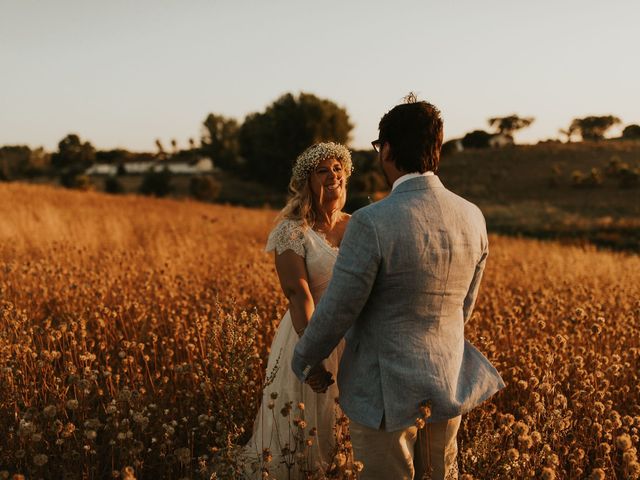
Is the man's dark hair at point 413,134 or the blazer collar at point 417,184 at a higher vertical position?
the man's dark hair at point 413,134

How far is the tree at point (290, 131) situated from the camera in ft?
156

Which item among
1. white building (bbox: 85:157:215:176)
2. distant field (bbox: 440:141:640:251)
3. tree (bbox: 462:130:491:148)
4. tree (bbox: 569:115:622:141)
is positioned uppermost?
tree (bbox: 569:115:622:141)

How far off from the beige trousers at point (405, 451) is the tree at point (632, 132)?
83.9 meters

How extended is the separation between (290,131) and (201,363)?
147 ft

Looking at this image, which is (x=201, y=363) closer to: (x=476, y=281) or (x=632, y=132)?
(x=476, y=281)

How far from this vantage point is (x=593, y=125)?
87.2m

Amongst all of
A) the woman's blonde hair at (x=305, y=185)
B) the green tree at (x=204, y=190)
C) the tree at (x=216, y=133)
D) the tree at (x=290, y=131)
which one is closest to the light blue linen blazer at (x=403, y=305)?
the woman's blonde hair at (x=305, y=185)

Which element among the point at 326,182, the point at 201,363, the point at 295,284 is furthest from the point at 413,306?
the point at 201,363

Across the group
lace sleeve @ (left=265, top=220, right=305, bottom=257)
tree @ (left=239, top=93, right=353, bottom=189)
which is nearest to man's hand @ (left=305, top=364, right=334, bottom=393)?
lace sleeve @ (left=265, top=220, right=305, bottom=257)

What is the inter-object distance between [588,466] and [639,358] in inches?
67.9

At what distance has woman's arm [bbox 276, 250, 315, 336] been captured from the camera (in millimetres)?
3068

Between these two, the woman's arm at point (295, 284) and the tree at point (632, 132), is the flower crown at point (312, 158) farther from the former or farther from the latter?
the tree at point (632, 132)

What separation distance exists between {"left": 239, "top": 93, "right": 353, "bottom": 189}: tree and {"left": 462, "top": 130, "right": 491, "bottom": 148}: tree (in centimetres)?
3821

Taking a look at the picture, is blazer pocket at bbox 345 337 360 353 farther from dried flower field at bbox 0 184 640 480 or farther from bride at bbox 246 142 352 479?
bride at bbox 246 142 352 479
